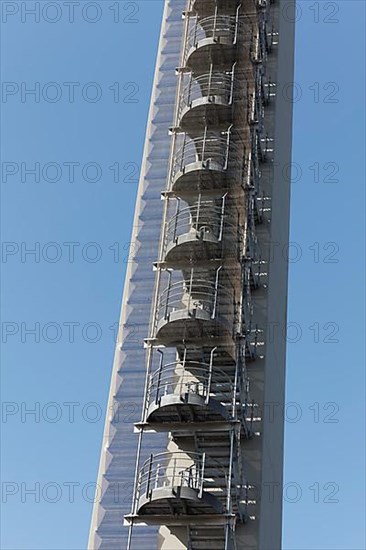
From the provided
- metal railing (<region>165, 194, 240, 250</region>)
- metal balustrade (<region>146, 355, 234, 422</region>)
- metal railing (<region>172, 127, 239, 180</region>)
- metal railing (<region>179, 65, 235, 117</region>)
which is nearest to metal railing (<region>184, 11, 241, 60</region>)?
metal railing (<region>179, 65, 235, 117</region>)

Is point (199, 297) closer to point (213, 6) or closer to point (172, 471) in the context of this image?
point (172, 471)

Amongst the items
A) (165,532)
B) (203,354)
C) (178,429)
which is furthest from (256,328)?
(165,532)

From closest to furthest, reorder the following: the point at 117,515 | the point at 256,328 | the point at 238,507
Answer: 1. the point at 238,507
2. the point at 256,328
3. the point at 117,515

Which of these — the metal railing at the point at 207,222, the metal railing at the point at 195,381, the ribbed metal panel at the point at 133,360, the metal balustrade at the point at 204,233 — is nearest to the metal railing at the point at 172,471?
the metal railing at the point at 195,381

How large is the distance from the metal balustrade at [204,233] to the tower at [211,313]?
→ 0.03 metres

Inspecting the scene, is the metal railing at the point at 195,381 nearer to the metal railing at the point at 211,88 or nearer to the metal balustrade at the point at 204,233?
the metal balustrade at the point at 204,233

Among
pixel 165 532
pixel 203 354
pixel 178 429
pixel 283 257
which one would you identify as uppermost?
pixel 283 257

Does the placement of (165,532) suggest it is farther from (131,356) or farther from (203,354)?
(131,356)

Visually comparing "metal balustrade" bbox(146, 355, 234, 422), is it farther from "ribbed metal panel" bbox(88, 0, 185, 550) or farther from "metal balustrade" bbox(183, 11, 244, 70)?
"metal balustrade" bbox(183, 11, 244, 70)

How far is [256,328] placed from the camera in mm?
19062

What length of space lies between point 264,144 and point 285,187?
1233mm

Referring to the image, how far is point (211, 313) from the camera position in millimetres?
17422

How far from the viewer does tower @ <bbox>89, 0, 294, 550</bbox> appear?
1645cm

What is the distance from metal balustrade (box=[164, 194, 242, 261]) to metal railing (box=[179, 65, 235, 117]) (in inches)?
84.8
